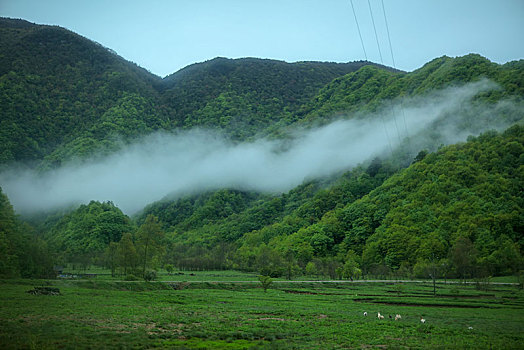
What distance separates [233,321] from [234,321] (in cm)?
9

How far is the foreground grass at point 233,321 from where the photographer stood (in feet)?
83.4

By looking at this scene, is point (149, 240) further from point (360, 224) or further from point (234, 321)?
point (360, 224)

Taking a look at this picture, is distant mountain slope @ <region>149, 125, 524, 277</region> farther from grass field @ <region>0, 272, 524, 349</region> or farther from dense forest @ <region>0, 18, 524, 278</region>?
grass field @ <region>0, 272, 524, 349</region>

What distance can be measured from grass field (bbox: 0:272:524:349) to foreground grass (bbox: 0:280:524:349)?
0.07 metres

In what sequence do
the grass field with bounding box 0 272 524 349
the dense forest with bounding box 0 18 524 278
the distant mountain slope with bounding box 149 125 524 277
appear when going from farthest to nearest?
the distant mountain slope with bounding box 149 125 524 277
the dense forest with bounding box 0 18 524 278
the grass field with bounding box 0 272 524 349

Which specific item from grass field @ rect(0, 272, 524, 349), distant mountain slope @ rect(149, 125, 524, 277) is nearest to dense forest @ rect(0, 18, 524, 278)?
distant mountain slope @ rect(149, 125, 524, 277)

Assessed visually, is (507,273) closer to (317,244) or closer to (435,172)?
(435,172)

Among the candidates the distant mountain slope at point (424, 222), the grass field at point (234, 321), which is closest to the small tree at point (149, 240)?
the grass field at point (234, 321)

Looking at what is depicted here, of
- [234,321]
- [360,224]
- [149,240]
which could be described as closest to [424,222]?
[360,224]

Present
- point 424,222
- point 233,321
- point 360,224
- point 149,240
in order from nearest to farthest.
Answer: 1. point 233,321
2. point 149,240
3. point 424,222
4. point 360,224

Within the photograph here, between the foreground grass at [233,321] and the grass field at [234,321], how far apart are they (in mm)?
72

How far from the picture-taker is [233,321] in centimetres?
3409

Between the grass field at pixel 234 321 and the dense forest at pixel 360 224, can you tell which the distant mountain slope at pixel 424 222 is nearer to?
the dense forest at pixel 360 224

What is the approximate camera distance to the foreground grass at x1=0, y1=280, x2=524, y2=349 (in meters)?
25.4
